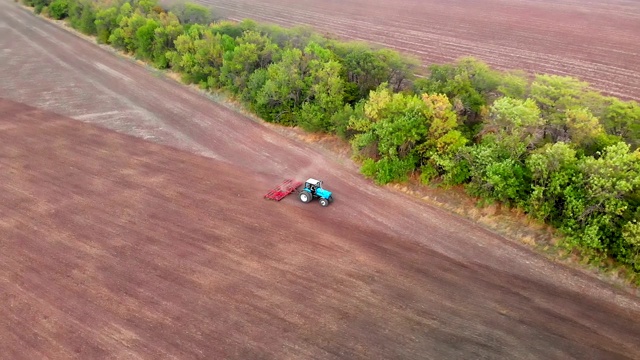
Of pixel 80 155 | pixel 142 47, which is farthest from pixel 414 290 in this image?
pixel 142 47

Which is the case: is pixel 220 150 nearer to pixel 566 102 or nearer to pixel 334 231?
pixel 334 231

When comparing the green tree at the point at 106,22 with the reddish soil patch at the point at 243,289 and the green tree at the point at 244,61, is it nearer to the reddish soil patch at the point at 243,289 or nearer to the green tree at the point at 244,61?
the green tree at the point at 244,61

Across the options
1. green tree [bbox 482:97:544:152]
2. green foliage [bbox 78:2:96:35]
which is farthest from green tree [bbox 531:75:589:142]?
green foliage [bbox 78:2:96:35]

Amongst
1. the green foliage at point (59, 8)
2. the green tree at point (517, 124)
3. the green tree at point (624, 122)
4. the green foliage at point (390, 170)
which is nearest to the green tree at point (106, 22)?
the green foliage at point (59, 8)

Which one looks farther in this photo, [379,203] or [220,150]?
[220,150]

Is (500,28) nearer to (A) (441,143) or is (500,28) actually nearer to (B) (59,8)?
(A) (441,143)

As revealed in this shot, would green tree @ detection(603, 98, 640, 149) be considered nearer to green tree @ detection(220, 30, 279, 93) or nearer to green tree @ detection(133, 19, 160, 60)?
green tree @ detection(220, 30, 279, 93)
